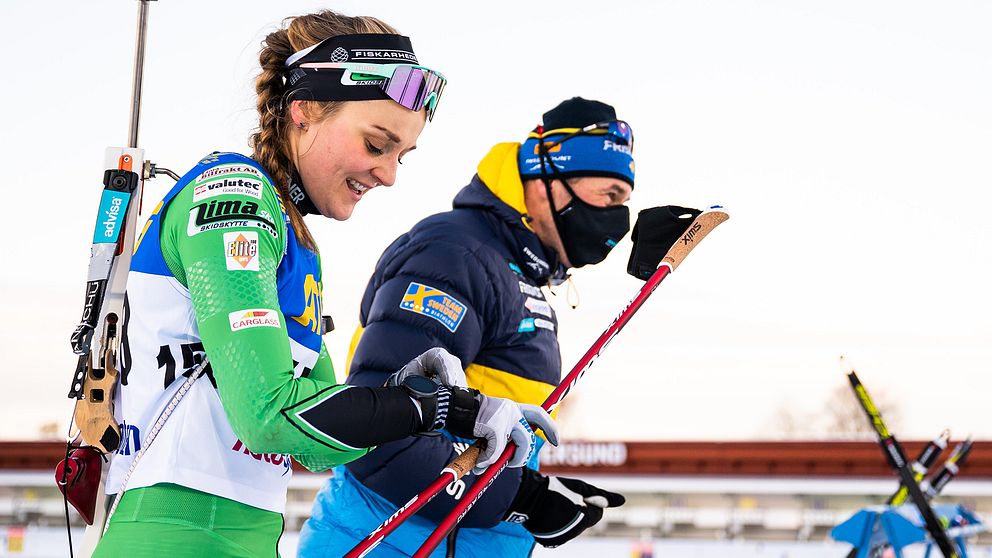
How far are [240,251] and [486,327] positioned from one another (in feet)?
3.33

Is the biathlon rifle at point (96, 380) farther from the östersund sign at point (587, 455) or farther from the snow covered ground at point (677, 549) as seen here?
the östersund sign at point (587, 455)

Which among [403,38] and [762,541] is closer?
[403,38]

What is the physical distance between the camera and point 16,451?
11.2 meters

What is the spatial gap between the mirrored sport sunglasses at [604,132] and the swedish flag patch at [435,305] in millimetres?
681

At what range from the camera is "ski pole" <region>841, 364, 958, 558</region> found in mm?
4105

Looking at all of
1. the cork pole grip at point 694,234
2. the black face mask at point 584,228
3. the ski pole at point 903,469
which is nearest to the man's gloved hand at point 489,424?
the cork pole grip at point 694,234

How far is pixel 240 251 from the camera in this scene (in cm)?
120

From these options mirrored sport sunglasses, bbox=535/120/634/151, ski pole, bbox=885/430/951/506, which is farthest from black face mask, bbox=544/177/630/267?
ski pole, bbox=885/430/951/506

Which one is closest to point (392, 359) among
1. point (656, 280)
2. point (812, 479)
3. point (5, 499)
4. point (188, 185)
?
point (656, 280)

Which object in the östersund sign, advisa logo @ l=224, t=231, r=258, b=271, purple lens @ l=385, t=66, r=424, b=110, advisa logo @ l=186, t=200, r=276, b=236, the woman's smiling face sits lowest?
the östersund sign

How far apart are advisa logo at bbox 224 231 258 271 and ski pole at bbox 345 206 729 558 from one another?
0.48 meters

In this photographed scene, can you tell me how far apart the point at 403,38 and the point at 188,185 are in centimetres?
49

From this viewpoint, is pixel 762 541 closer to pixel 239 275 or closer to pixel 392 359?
pixel 392 359

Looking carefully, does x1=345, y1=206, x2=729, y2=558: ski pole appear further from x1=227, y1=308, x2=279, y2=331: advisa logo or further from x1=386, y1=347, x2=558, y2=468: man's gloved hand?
x1=227, y1=308, x2=279, y2=331: advisa logo
